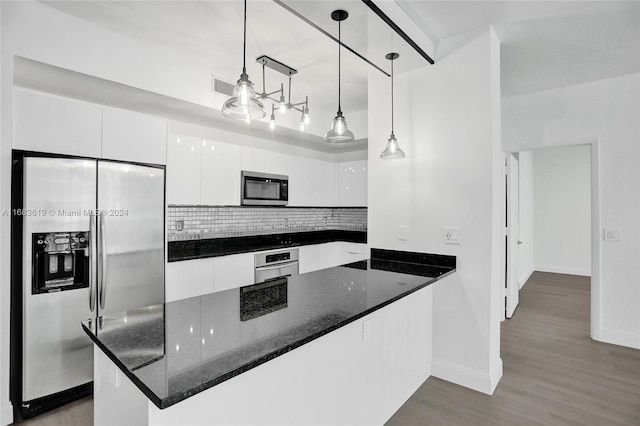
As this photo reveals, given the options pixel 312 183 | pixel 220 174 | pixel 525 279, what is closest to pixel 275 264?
pixel 220 174

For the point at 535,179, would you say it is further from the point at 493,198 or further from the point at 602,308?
the point at 493,198

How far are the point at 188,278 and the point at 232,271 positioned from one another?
49 cm

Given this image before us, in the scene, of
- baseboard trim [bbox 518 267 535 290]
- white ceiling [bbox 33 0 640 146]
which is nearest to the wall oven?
white ceiling [bbox 33 0 640 146]

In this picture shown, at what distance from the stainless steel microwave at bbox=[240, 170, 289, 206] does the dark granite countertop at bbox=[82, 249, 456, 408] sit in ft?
6.46

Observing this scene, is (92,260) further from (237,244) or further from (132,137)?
(237,244)

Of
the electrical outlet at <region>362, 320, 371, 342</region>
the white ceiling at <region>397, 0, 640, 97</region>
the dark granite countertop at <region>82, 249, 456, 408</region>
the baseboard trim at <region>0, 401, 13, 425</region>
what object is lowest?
the baseboard trim at <region>0, 401, 13, 425</region>

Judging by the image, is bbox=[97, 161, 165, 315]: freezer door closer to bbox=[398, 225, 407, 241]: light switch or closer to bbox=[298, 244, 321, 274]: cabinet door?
bbox=[298, 244, 321, 274]: cabinet door

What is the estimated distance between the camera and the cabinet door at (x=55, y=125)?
7.24ft

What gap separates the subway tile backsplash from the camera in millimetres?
3887

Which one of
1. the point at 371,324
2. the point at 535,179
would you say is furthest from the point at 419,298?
the point at 535,179

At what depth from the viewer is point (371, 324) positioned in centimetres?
183

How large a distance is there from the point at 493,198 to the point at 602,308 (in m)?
2.25

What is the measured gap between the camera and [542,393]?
2.47 metres

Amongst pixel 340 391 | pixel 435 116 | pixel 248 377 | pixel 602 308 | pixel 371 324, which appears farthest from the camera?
pixel 602 308
